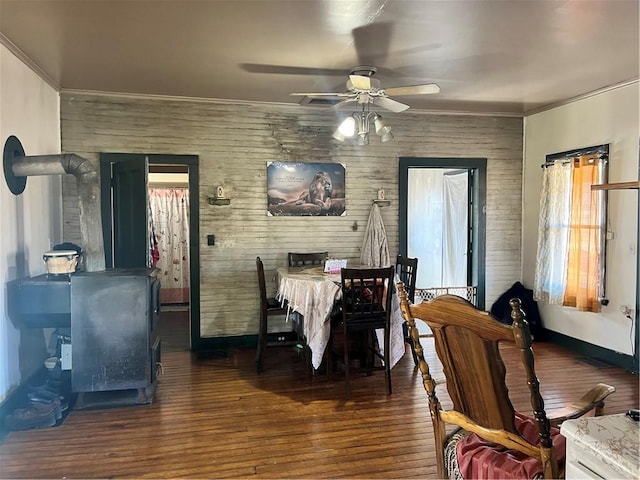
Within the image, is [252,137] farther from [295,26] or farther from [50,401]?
[50,401]

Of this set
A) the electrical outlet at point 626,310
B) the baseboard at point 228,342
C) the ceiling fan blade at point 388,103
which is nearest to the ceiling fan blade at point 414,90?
the ceiling fan blade at point 388,103

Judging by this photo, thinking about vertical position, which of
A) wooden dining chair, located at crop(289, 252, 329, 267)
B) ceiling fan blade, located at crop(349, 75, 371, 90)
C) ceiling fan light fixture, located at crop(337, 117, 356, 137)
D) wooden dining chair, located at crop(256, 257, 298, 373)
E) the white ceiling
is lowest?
wooden dining chair, located at crop(256, 257, 298, 373)

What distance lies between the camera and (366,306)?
3.98 metres

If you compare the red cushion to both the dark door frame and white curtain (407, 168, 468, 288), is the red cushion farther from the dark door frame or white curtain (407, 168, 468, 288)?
white curtain (407, 168, 468, 288)

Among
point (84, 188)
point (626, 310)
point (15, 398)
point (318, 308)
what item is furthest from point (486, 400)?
point (626, 310)

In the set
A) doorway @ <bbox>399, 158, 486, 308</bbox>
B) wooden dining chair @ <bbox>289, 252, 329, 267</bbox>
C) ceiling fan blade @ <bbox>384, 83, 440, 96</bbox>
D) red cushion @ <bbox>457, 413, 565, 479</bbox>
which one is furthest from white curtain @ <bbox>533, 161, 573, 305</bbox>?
red cushion @ <bbox>457, 413, 565, 479</bbox>

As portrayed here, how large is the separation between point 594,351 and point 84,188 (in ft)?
16.7

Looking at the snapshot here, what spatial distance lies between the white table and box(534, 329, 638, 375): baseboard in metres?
3.65

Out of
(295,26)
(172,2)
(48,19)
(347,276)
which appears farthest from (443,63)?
(48,19)

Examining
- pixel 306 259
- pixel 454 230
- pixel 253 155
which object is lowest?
pixel 306 259

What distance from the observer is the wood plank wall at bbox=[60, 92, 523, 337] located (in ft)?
16.1

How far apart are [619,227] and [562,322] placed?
134 centimetres

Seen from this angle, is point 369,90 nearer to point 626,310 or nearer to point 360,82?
point 360,82

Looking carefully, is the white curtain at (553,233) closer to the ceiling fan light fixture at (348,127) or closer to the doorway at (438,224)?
the doorway at (438,224)
